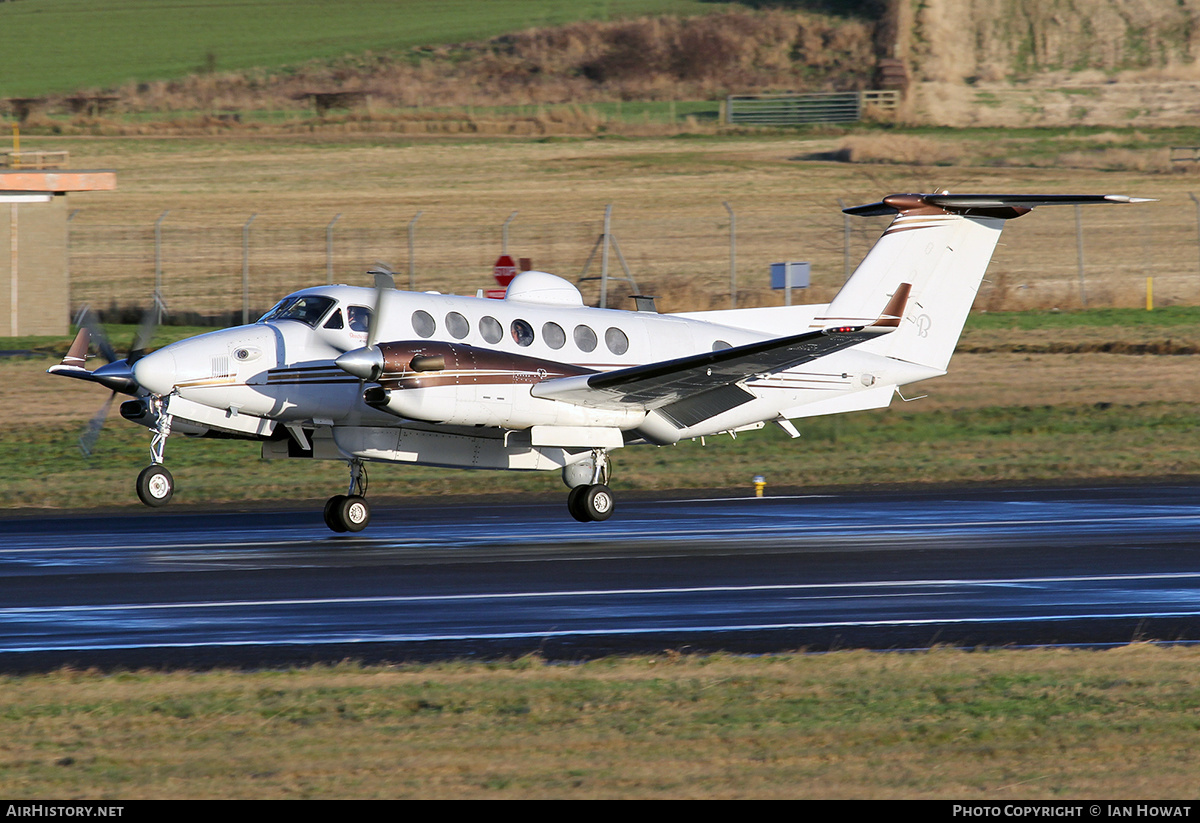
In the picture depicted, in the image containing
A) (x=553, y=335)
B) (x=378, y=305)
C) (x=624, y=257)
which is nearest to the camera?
(x=378, y=305)

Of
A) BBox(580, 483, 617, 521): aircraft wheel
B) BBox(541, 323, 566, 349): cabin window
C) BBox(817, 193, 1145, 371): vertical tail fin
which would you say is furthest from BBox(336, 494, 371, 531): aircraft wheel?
BBox(817, 193, 1145, 371): vertical tail fin

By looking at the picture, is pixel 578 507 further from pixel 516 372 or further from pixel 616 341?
pixel 616 341

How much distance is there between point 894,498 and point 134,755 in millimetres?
16303

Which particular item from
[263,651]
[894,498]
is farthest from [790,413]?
[263,651]

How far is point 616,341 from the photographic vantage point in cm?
2083

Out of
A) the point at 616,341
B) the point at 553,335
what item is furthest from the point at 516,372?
the point at 616,341

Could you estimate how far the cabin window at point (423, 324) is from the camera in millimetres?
18984

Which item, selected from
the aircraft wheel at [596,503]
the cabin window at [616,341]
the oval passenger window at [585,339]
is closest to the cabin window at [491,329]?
the oval passenger window at [585,339]

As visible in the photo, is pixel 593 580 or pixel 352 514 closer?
pixel 593 580

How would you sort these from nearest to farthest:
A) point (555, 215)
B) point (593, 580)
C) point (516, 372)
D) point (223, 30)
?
point (593, 580) → point (516, 372) → point (555, 215) → point (223, 30)

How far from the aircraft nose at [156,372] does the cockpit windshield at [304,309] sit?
1.53m

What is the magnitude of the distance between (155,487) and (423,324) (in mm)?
3820

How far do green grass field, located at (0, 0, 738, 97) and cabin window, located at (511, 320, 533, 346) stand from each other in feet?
211

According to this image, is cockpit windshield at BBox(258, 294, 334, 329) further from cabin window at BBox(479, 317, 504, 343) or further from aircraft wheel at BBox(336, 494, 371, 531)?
aircraft wheel at BBox(336, 494, 371, 531)
